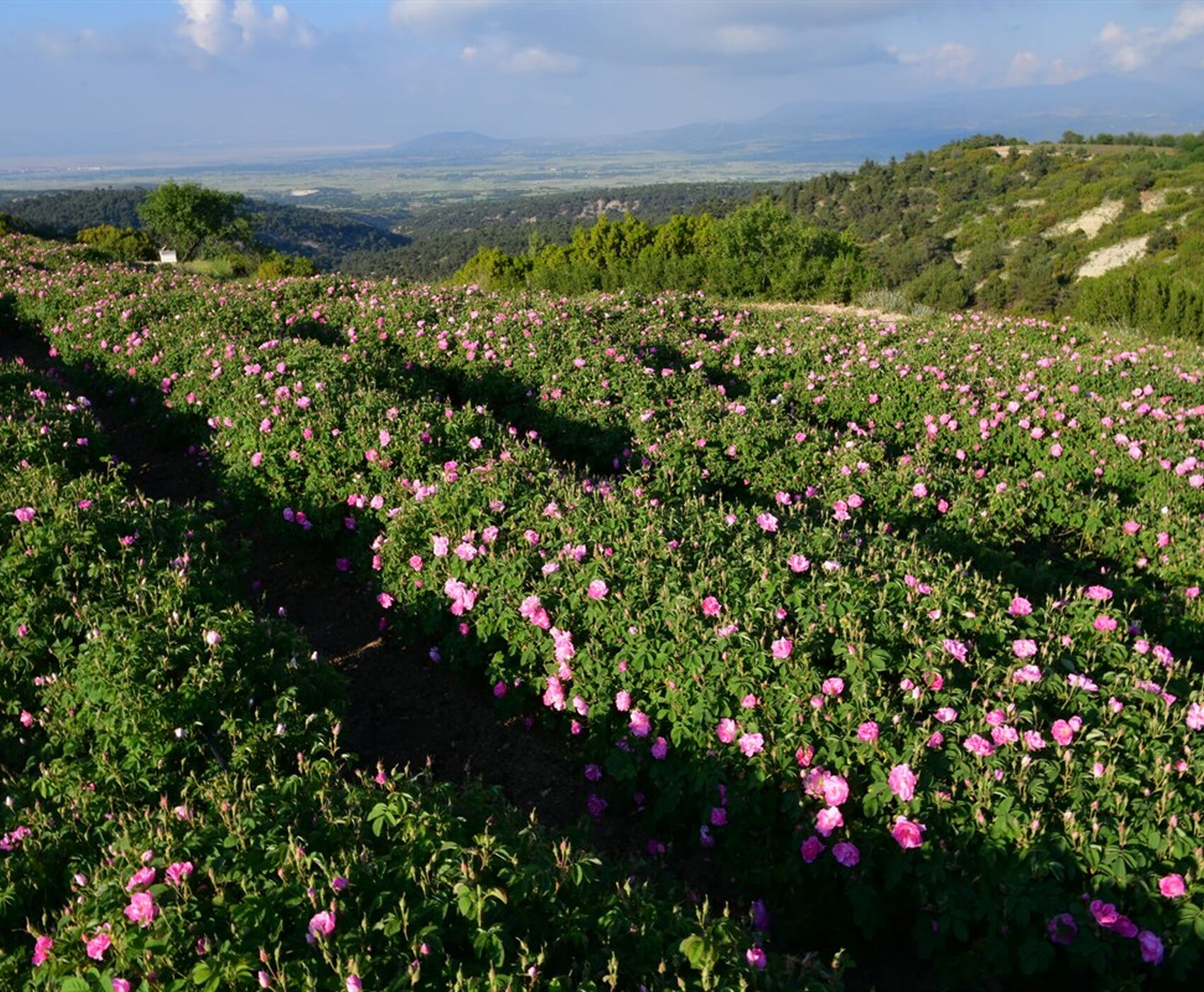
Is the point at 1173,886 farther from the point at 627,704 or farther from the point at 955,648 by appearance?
the point at 627,704

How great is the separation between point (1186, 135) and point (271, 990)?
107907 mm

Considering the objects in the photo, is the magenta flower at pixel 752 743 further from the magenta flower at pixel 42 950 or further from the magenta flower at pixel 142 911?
the magenta flower at pixel 42 950

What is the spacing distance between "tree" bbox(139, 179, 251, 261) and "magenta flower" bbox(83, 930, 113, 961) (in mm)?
44334

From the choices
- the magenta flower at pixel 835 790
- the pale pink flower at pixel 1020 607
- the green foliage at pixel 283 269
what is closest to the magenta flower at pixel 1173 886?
the magenta flower at pixel 835 790

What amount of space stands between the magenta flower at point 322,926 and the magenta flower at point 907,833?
6.98 ft

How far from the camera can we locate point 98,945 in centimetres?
225

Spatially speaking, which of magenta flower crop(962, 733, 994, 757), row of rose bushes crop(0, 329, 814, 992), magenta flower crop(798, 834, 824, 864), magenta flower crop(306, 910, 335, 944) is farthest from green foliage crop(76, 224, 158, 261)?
magenta flower crop(962, 733, 994, 757)

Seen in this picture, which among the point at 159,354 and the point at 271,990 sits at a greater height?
the point at 159,354

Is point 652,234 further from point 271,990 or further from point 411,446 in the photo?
point 271,990

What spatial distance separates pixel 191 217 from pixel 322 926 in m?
46.5

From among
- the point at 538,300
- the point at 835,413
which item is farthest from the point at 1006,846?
the point at 538,300

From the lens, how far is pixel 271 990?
2082 mm

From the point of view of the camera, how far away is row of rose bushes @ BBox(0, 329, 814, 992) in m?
2.23

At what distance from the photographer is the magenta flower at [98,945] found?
223 cm
